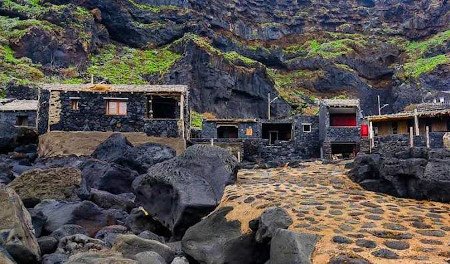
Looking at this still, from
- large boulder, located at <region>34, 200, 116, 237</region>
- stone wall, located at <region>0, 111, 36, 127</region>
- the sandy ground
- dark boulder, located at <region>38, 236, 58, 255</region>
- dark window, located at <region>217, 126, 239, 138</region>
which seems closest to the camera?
the sandy ground

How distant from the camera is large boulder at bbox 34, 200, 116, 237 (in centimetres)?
1068

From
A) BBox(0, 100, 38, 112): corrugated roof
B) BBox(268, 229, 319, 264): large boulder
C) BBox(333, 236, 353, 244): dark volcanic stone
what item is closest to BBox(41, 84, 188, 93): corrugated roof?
BBox(0, 100, 38, 112): corrugated roof

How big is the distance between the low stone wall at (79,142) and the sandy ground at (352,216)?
17.2m

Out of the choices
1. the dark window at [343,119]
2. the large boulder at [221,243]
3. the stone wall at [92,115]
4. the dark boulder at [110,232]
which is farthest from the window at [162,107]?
the large boulder at [221,243]

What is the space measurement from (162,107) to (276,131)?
14.5 m

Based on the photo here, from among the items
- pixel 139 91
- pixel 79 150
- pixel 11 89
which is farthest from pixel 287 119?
pixel 11 89

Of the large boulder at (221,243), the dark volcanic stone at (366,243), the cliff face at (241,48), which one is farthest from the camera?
the cliff face at (241,48)

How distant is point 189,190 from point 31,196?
5813mm

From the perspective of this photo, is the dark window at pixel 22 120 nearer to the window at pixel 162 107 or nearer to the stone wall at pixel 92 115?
the stone wall at pixel 92 115

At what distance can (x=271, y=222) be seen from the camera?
7570 mm

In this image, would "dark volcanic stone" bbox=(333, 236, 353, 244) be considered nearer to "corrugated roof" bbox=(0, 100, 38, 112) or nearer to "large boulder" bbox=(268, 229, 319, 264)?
"large boulder" bbox=(268, 229, 319, 264)

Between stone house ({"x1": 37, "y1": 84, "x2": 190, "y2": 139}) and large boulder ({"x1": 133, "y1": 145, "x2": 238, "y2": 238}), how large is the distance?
732 inches

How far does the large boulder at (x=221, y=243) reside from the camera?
314 inches

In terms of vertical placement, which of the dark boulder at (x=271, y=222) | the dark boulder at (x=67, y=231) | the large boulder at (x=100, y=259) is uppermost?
the dark boulder at (x=271, y=222)
